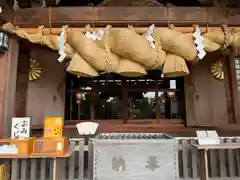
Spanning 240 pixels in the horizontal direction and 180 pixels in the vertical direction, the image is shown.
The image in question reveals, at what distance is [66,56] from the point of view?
322 cm

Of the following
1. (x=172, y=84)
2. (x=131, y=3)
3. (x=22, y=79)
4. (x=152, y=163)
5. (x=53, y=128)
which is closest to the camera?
(x=152, y=163)

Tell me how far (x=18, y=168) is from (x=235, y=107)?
141 inches

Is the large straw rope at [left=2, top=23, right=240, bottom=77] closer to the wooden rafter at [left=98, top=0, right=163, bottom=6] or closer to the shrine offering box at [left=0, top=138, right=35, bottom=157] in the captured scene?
the wooden rafter at [left=98, top=0, right=163, bottom=6]

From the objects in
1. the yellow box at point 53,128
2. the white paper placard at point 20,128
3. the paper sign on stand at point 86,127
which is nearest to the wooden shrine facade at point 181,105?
the paper sign on stand at point 86,127

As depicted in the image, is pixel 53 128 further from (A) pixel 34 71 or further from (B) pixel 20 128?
(A) pixel 34 71

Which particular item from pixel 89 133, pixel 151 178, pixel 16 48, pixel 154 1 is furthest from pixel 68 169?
pixel 154 1

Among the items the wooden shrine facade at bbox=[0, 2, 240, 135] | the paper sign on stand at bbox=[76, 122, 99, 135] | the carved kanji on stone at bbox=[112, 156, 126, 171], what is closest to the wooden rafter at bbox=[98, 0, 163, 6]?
the wooden shrine facade at bbox=[0, 2, 240, 135]

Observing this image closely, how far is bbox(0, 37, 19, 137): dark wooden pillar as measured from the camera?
312cm

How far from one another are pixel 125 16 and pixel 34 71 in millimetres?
1902

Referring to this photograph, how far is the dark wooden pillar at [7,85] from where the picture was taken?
3121 millimetres

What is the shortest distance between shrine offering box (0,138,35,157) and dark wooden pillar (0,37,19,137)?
0.30 metres

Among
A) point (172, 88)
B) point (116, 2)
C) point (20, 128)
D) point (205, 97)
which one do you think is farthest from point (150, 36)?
point (20, 128)

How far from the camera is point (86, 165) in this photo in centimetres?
321

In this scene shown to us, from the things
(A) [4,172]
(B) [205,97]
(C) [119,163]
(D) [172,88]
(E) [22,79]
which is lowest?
(A) [4,172]
